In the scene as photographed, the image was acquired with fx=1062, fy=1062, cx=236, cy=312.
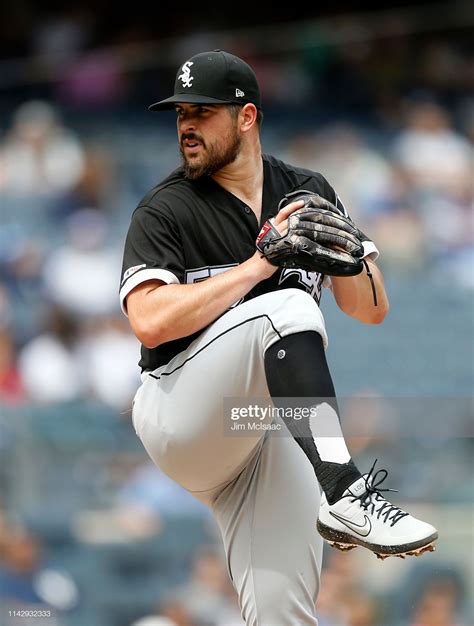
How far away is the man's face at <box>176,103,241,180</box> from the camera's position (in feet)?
9.37

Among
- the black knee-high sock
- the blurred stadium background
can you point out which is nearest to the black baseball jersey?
the black knee-high sock

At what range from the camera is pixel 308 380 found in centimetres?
243

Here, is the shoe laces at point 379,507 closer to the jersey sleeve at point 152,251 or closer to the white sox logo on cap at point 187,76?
the jersey sleeve at point 152,251

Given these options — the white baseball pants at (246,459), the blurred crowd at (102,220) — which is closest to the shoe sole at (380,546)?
the white baseball pants at (246,459)

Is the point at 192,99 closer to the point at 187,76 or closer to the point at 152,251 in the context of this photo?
the point at 187,76

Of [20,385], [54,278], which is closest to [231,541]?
[20,385]

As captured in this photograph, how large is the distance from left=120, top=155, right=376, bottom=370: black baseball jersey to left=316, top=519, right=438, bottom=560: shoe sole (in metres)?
0.62

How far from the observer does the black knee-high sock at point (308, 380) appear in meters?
2.43

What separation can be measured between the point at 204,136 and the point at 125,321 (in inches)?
139

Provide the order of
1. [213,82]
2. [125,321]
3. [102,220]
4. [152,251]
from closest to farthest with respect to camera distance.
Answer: [152,251] < [213,82] < [125,321] < [102,220]

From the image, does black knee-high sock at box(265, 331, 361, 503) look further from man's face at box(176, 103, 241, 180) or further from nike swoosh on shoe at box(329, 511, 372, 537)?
man's face at box(176, 103, 241, 180)

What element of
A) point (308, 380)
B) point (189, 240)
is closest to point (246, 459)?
point (308, 380)

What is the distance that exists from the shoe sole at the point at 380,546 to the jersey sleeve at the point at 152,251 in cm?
73

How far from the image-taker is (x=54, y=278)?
6.70 m
